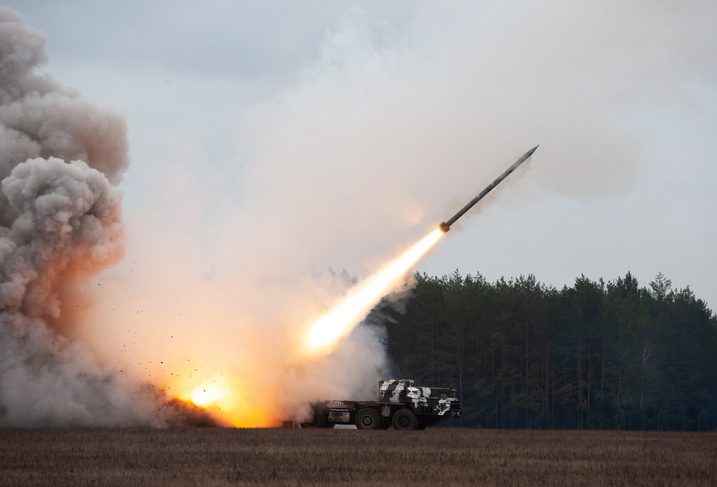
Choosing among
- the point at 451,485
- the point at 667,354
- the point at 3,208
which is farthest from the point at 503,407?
the point at 451,485

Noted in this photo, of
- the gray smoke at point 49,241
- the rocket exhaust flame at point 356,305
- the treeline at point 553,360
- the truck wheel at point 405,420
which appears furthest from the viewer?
the treeline at point 553,360

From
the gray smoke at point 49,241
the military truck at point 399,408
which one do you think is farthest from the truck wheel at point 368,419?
the gray smoke at point 49,241

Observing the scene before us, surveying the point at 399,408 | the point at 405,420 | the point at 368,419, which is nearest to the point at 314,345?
the point at 368,419

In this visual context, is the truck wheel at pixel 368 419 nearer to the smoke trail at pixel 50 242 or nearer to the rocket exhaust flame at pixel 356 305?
the rocket exhaust flame at pixel 356 305

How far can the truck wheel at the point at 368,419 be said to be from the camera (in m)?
42.3

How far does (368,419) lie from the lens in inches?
1676

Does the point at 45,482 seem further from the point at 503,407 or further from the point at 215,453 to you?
the point at 503,407

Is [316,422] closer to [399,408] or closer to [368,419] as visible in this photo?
[368,419]

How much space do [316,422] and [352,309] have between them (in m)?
6.23

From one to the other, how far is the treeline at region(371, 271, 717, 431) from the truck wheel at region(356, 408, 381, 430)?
28.8 meters

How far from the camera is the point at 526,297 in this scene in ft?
258

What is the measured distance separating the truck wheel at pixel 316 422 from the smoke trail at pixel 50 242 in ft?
22.0

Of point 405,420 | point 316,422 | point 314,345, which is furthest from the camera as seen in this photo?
point 314,345

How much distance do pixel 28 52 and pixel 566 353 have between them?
5021cm
